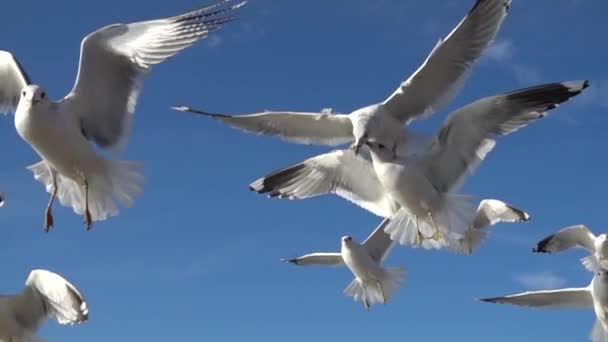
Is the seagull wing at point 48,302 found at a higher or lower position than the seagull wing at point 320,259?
higher

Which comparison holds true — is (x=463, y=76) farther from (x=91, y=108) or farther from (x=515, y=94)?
(x=91, y=108)

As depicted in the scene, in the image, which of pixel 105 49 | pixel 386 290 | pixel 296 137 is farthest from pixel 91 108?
pixel 386 290

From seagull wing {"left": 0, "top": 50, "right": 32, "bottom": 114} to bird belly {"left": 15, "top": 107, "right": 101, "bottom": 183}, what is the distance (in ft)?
2.22

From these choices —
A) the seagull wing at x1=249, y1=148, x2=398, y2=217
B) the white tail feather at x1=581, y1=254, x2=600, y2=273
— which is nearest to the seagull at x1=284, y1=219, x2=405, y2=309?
the seagull wing at x1=249, y1=148, x2=398, y2=217

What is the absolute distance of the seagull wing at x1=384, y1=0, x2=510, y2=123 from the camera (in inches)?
396

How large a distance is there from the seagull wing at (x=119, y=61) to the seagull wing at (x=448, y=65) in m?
1.92

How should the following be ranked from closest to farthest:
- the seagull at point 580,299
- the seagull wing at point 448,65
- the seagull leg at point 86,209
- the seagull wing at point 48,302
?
the seagull wing at point 48,302 → the seagull leg at point 86,209 → the seagull wing at point 448,65 → the seagull at point 580,299

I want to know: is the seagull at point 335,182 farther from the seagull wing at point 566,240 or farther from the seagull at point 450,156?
the seagull wing at point 566,240

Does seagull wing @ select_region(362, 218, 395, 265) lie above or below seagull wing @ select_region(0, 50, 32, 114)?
below

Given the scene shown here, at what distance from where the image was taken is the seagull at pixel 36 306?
922 centimetres

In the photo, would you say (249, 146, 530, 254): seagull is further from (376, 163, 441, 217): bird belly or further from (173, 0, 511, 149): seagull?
(376, 163, 441, 217): bird belly

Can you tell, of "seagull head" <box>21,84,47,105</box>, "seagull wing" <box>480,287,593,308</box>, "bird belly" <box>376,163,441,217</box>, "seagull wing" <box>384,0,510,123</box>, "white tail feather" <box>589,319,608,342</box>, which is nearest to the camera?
"seagull head" <box>21,84,47,105</box>

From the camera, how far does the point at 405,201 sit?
1023 cm

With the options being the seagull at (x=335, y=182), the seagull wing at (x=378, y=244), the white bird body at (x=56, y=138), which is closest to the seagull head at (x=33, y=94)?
the white bird body at (x=56, y=138)
